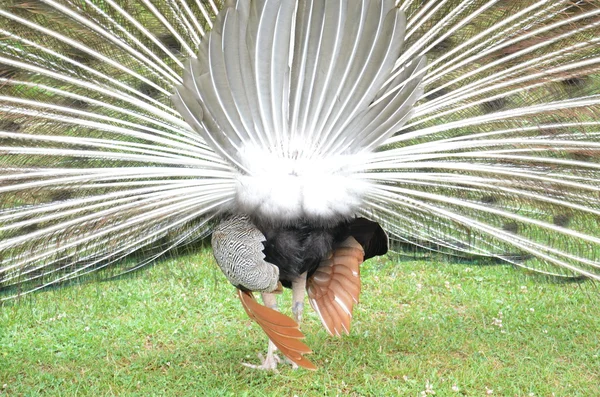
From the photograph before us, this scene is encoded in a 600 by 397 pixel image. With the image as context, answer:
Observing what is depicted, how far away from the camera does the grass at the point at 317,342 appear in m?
4.17

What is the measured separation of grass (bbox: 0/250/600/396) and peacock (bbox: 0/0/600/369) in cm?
65

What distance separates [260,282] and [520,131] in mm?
1670

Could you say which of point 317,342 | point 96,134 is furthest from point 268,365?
point 96,134

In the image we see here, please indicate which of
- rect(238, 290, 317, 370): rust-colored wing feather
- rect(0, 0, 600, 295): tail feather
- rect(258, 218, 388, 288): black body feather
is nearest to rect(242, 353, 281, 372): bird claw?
rect(258, 218, 388, 288): black body feather

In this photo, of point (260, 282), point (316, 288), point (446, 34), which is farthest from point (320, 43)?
point (316, 288)

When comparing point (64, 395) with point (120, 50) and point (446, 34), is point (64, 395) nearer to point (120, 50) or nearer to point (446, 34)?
point (120, 50)

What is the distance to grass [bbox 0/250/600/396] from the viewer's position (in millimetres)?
4168

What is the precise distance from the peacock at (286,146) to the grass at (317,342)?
0.65 meters

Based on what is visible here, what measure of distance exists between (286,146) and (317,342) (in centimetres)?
198

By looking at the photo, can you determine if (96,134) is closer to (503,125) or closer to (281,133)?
(281,133)

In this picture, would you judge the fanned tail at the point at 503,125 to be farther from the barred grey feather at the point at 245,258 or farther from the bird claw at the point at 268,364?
the bird claw at the point at 268,364

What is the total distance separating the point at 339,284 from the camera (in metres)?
3.88

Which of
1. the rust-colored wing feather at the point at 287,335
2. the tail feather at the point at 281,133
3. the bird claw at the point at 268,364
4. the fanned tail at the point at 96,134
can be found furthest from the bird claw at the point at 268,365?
the fanned tail at the point at 96,134

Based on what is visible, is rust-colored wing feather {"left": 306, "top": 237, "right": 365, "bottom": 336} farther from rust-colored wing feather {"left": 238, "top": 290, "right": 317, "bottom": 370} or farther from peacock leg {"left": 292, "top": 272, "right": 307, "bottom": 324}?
rust-colored wing feather {"left": 238, "top": 290, "right": 317, "bottom": 370}
